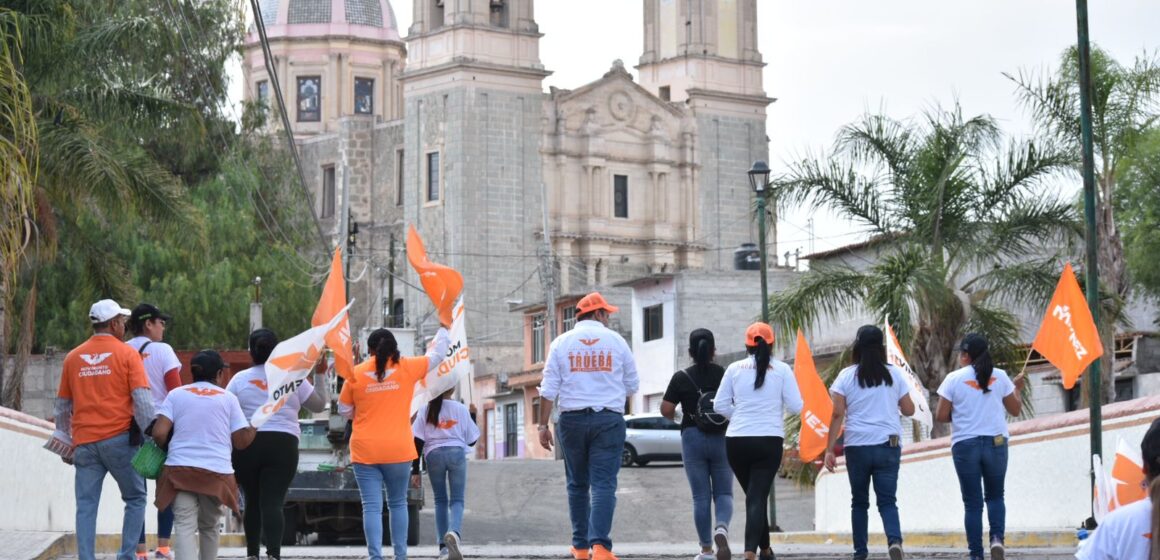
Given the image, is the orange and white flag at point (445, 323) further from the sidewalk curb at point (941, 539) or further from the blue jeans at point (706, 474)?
the sidewalk curb at point (941, 539)

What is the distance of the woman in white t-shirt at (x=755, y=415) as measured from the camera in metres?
13.3

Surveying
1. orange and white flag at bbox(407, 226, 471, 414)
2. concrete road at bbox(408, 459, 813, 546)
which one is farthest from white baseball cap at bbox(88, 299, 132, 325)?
concrete road at bbox(408, 459, 813, 546)

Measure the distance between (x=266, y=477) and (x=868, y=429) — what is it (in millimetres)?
3893

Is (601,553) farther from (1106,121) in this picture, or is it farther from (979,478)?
(1106,121)

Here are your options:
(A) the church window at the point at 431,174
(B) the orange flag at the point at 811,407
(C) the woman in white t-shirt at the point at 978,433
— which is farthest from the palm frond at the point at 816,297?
(A) the church window at the point at 431,174

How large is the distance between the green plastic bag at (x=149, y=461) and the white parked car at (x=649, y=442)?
33904 millimetres

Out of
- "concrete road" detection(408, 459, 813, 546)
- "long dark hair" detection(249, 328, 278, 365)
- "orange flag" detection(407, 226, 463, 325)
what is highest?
"orange flag" detection(407, 226, 463, 325)

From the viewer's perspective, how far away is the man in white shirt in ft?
42.5

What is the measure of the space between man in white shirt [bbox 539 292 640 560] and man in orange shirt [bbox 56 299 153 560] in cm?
251

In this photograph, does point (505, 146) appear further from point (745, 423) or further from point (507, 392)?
point (745, 423)

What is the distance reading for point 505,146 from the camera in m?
76.4

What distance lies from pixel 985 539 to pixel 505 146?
5956cm

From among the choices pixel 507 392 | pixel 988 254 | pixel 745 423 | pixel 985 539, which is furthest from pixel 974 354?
pixel 507 392

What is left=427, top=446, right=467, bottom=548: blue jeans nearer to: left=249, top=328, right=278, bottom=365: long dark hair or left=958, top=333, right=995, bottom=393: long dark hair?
left=249, top=328, right=278, bottom=365: long dark hair
